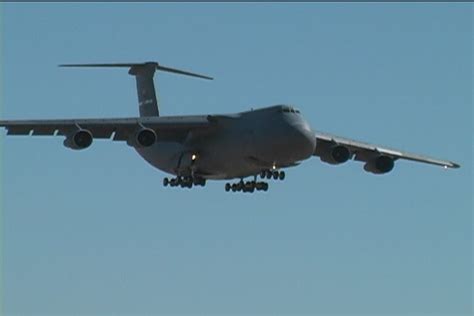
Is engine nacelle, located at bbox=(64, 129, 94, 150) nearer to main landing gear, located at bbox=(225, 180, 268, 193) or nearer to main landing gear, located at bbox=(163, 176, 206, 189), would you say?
main landing gear, located at bbox=(163, 176, 206, 189)

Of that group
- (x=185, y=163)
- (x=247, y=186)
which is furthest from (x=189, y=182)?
(x=247, y=186)

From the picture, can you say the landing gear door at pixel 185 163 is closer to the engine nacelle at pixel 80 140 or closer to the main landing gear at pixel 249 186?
the main landing gear at pixel 249 186

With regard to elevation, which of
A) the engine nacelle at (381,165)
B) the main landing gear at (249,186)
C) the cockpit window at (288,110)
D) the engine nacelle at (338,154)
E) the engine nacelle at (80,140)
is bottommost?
the engine nacelle at (80,140)

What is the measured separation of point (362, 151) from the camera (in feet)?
171

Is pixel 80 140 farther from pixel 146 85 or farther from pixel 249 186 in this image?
pixel 146 85

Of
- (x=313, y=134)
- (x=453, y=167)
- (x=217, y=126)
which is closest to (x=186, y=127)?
(x=217, y=126)

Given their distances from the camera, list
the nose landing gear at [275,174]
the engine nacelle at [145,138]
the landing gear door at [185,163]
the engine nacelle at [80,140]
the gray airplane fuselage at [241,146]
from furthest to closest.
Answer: the landing gear door at [185,163], the engine nacelle at [145,138], the nose landing gear at [275,174], the engine nacelle at [80,140], the gray airplane fuselage at [241,146]

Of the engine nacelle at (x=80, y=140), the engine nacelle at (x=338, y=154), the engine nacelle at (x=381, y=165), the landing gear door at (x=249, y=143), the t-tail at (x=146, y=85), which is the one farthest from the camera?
the t-tail at (x=146, y=85)

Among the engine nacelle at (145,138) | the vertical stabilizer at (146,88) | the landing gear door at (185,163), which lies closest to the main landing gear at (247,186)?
the landing gear door at (185,163)

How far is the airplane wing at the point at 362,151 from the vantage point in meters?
50.7

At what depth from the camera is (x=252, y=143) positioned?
156ft

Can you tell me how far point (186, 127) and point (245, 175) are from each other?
2263 mm

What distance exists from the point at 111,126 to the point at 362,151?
Answer: 7.06 meters

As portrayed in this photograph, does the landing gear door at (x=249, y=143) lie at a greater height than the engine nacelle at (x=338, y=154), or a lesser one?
lesser
